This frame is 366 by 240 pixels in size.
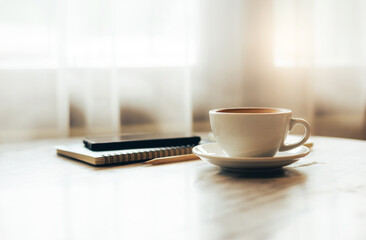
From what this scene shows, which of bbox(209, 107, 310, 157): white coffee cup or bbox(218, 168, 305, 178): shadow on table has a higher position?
bbox(209, 107, 310, 157): white coffee cup

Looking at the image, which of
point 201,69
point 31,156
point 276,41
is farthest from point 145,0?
point 31,156

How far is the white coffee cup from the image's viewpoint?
22.0 inches

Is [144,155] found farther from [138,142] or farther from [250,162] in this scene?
[250,162]

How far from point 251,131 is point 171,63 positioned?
0.90 meters

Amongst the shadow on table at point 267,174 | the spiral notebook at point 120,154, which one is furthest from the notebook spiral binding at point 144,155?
the shadow on table at point 267,174

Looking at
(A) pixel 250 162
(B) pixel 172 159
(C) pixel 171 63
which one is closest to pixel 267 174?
(A) pixel 250 162

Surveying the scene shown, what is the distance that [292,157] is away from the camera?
0.56 metres

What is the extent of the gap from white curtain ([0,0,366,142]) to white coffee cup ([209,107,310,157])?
79cm

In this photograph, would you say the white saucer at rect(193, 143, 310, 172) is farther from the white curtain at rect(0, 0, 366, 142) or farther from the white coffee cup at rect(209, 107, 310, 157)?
the white curtain at rect(0, 0, 366, 142)

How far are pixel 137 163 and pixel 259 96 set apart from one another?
3.32 ft

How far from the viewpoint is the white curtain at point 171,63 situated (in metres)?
1.20

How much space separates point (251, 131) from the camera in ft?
1.84

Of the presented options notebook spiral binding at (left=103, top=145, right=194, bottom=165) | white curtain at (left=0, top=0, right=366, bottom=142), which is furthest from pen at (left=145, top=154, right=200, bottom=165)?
white curtain at (left=0, top=0, right=366, bottom=142)

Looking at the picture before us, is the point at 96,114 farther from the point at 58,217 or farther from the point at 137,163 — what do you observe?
the point at 58,217
